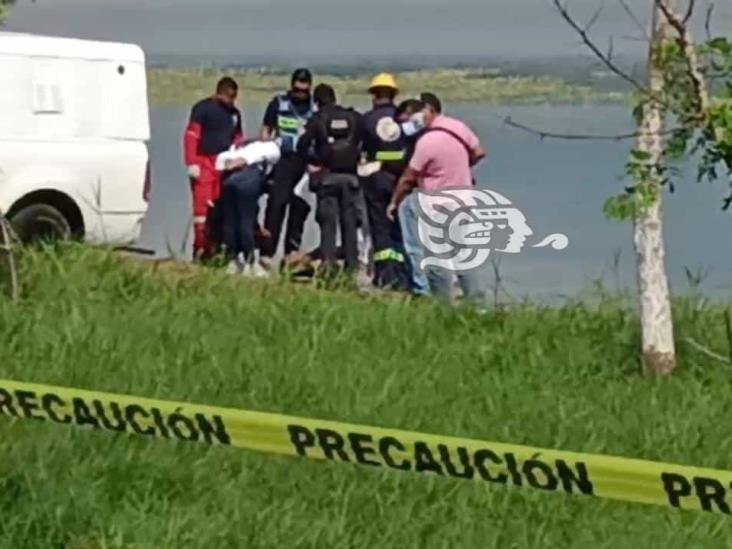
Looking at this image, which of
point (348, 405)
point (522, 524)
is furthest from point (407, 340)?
point (522, 524)

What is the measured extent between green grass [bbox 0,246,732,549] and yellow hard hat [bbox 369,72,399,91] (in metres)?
2.85

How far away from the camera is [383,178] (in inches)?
565

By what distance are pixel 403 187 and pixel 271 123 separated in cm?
190

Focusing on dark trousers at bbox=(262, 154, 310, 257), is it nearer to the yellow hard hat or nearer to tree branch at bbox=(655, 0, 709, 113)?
the yellow hard hat

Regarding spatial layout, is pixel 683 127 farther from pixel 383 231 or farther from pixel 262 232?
pixel 262 232

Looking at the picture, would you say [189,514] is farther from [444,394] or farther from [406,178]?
[406,178]

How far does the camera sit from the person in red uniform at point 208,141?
15.0 meters

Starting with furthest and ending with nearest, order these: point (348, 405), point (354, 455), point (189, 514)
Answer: point (348, 405)
point (189, 514)
point (354, 455)

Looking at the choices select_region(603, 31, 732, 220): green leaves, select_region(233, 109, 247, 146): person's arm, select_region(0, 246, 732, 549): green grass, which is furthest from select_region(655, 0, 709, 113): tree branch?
select_region(233, 109, 247, 146): person's arm

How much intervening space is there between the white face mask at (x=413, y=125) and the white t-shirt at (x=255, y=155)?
3.24ft

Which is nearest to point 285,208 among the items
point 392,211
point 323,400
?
point 392,211

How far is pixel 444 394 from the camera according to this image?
27.9 feet

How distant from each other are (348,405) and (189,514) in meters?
1.75
